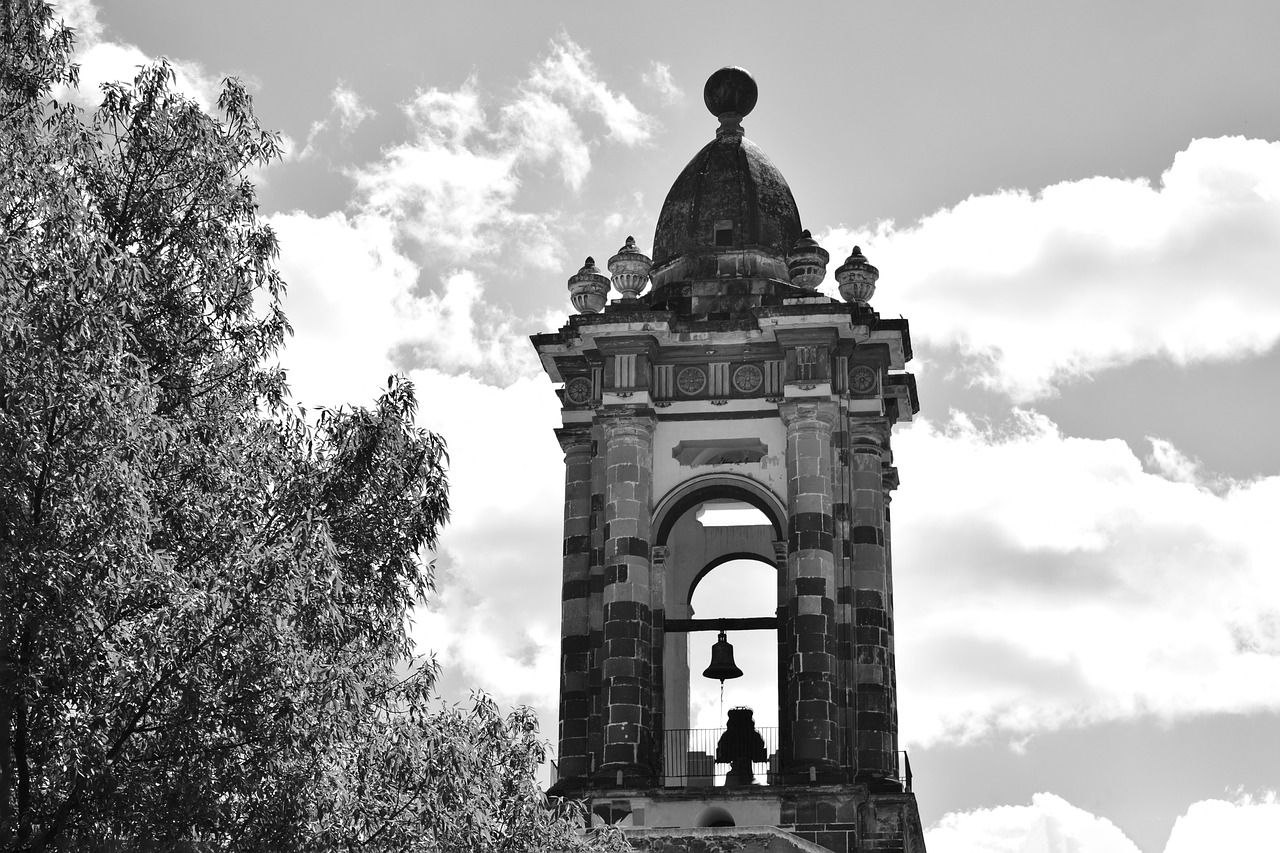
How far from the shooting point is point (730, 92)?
35250 millimetres

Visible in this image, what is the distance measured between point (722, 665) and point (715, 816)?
2813mm

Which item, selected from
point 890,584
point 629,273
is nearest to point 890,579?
point 890,584

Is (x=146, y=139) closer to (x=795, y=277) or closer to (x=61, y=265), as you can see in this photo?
(x=61, y=265)

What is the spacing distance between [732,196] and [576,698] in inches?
Result: 327

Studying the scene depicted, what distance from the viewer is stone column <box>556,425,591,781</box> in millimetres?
31594

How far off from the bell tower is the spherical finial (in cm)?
104

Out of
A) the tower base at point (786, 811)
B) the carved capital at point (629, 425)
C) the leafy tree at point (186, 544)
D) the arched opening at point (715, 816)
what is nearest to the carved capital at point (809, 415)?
the carved capital at point (629, 425)

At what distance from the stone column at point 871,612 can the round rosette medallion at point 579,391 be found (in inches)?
160

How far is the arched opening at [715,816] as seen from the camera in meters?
30.1

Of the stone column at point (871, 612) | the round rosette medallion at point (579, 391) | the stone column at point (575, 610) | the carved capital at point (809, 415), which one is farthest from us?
the round rosette medallion at point (579, 391)

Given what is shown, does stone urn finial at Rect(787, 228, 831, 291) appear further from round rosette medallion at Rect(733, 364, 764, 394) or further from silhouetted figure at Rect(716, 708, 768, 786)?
silhouetted figure at Rect(716, 708, 768, 786)

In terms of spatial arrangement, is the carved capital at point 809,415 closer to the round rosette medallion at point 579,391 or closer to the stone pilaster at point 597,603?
the stone pilaster at point 597,603

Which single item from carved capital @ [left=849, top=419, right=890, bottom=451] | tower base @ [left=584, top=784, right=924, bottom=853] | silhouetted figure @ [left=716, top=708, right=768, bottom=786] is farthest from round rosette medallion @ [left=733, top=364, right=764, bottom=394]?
tower base @ [left=584, top=784, right=924, bottom=853]

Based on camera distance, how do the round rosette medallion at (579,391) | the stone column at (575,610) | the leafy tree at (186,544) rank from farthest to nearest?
the round rosette medallion at (579,391)
the stone column at (575,610)
the leafy tree at (186,544)
